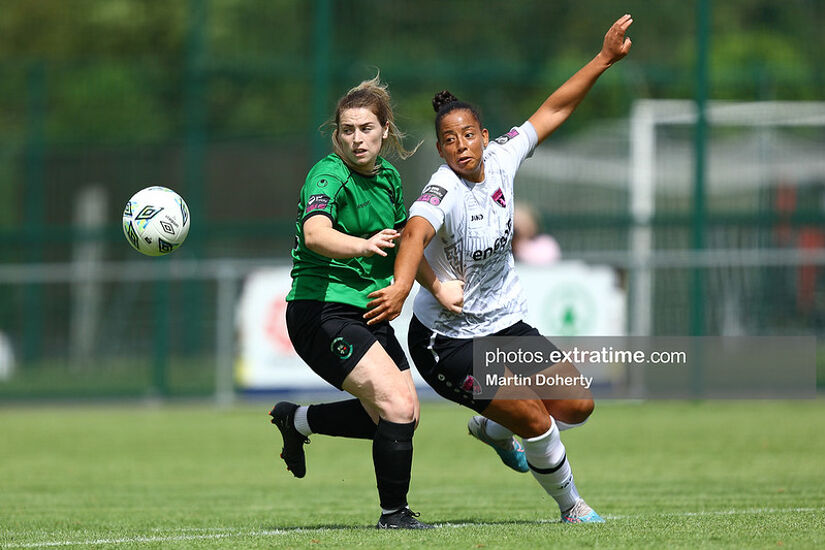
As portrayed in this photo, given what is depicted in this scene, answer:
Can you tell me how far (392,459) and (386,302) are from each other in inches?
29.3

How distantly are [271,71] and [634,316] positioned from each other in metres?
7.21

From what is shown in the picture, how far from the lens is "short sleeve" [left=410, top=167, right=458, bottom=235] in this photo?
5926 mm

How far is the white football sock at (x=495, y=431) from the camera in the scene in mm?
6750

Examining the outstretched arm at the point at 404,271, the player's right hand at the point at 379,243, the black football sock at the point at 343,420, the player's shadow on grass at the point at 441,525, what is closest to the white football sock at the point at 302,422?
the black football sock at the point at 343,420

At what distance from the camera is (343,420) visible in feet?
21.3

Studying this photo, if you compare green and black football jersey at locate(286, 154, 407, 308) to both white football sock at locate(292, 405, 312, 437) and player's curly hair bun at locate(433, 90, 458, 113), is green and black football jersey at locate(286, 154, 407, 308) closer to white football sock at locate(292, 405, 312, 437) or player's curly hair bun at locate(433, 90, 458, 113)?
player's curly hair bun at locate(433, 90, 458, 113)

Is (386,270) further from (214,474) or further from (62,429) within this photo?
(62,429)

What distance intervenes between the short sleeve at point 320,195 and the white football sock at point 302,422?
4.25 ft

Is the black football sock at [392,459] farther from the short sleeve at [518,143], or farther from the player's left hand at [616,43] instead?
the player's left hand at [616,43]

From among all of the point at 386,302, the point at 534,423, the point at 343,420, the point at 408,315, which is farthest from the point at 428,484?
the point at 408,315

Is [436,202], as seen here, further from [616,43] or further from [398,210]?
[616,43]

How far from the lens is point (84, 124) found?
2009cm

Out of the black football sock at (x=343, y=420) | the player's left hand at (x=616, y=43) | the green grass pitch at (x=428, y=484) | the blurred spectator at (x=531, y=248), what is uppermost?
the player's left hand at (x=616, y=43)

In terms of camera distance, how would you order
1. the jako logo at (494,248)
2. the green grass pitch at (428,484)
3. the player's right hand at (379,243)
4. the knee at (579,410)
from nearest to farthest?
the player's right hand at (379,243)
the green grass pitch at (428,484)
the jako logo at (494,248)
the knee at (579,410)
